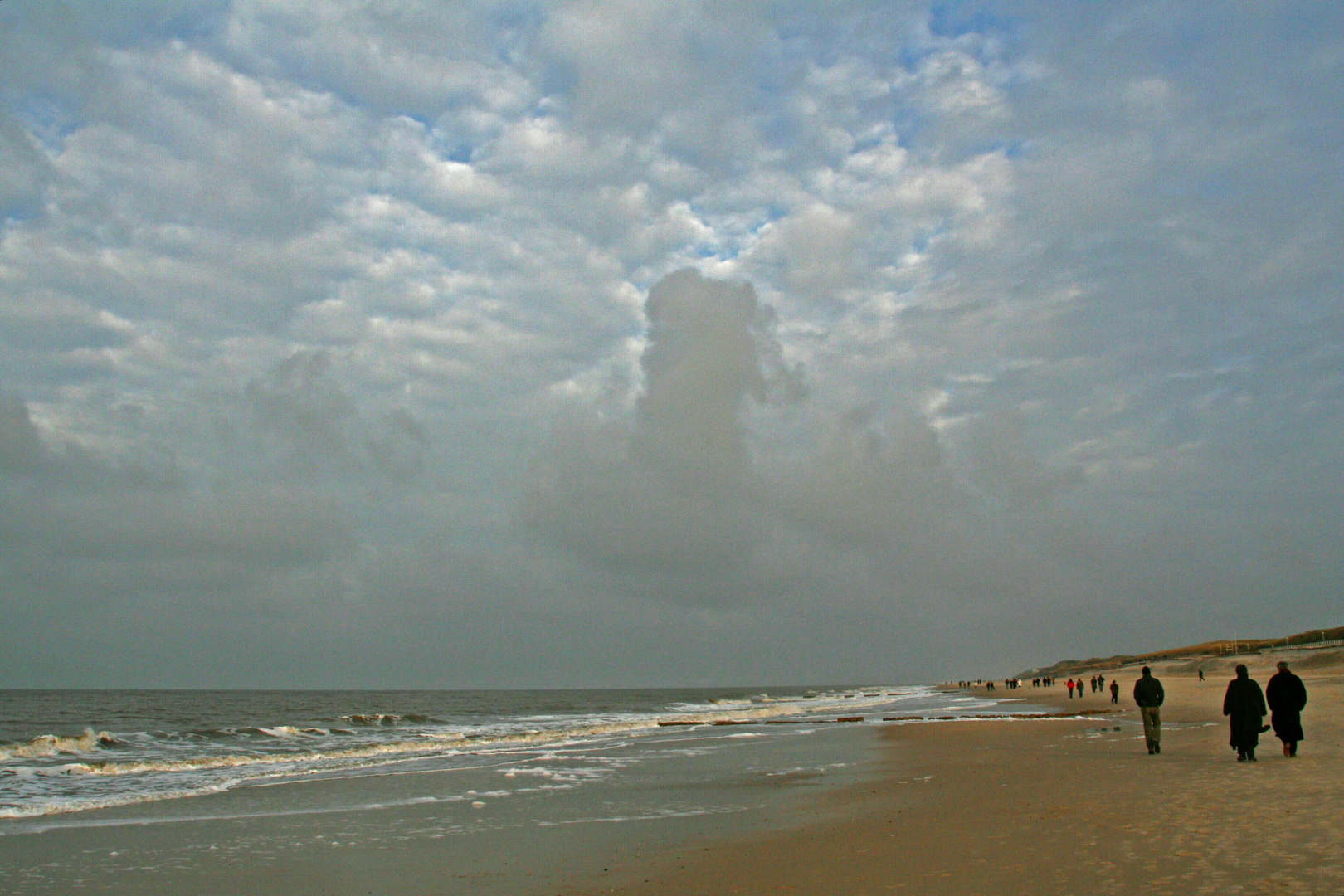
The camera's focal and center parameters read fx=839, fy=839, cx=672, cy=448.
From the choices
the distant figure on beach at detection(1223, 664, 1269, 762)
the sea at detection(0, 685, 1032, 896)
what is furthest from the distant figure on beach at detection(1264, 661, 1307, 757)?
the sea at detection(0, 685, 1032, 896)

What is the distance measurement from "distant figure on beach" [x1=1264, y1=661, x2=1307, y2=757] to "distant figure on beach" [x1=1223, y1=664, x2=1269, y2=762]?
0.72 ft

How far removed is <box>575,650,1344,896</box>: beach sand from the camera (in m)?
7.43

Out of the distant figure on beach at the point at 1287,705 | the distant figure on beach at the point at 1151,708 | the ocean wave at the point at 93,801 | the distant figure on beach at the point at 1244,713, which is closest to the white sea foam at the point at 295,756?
the ocean wave at the point at 93,801

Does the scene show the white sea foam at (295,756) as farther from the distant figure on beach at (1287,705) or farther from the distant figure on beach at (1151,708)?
the distant figure on beach at (1287,705)

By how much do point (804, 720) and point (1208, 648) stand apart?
132922 mm

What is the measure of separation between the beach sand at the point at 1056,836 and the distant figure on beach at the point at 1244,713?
387 mm

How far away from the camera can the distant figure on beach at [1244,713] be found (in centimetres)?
1435

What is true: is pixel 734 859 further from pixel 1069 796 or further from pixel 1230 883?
pixel 1069 796

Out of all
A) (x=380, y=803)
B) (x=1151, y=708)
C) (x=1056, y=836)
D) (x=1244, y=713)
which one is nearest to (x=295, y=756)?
(x=380, y=803)

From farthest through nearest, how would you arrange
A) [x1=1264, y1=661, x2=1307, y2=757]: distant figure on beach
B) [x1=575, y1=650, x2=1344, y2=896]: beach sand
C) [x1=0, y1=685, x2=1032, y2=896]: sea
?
[x1=1264, y1=661, x2=1307, y2=757]: distant figure on beach
[x1=0, y1=685, x2=1032, y2=896]: sea
[x1=575, y1=650, x2=1344, y2=896]: beach sand

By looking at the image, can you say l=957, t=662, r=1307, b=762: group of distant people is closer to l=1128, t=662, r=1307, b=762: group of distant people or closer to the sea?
l=1128, t=662, r=1307, b=762: group of distant people

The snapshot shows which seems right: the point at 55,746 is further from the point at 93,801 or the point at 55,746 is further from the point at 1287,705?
the point at 1287,705

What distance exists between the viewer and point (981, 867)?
8094 millimetres

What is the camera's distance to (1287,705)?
14430 mm
